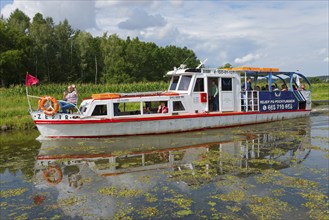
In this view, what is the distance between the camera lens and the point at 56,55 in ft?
181

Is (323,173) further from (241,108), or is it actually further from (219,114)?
(241,108)

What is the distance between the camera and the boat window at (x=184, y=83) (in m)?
15.9

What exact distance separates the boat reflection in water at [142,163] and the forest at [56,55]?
34.5m

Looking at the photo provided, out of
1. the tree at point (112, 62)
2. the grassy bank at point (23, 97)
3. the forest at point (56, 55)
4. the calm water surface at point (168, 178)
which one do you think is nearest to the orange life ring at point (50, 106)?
the calm water surface at point (168, 178)

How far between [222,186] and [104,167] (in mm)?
3701

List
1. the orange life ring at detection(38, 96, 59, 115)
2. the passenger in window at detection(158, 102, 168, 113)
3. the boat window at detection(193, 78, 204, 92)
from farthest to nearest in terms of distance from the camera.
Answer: the boat window at detection(193, 78, 204, 92), the passenger in window at detection(158, 102, 168, 113), the orange life ring at detection(38, 96, 59, 115)

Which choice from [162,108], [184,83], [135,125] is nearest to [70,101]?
[135,125]

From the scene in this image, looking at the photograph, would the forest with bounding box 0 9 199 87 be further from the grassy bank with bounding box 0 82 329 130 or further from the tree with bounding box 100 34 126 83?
the grassy bank with bounding box 0 82 329 130

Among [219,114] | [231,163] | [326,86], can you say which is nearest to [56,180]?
[231,163]

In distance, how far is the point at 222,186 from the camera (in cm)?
763

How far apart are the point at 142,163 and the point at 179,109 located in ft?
18.5

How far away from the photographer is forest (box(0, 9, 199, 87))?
45.4 meters

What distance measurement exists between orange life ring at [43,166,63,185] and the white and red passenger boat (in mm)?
3988

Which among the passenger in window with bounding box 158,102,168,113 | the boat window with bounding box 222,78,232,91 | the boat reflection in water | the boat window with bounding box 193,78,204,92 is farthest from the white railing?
the passenger in window with bounding box 158,102,168,113
